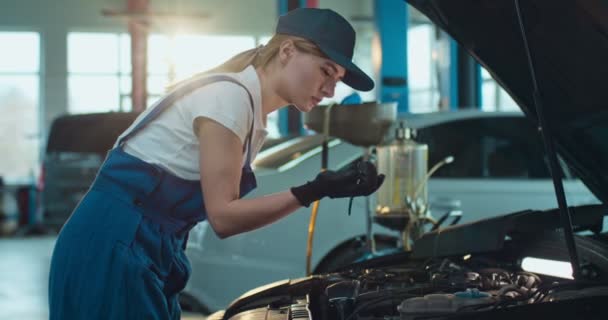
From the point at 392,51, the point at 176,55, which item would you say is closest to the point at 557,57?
the point at 392,51

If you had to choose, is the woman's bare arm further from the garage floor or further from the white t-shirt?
the garage floor

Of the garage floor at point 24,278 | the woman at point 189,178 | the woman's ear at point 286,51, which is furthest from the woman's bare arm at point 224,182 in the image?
the garage floor at point 24,278

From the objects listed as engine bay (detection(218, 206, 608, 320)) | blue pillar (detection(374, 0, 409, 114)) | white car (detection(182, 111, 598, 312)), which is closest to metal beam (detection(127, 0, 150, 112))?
blue pillar (detection(374, 0, 409, 114))

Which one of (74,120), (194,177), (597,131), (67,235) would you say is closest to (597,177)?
(597,131)

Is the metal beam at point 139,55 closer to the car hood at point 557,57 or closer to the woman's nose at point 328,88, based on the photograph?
the car hood at point 557,57

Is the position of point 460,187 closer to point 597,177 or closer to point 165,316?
point 597,177

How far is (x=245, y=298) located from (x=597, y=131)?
1.07 m

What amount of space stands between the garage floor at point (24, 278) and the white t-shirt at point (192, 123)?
2387mm

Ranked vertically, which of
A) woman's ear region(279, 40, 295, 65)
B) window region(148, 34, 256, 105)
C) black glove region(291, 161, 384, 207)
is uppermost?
window region(148, 34, 256, 105)

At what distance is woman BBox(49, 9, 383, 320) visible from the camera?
1.98 meters

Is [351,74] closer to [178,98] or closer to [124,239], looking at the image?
[178,98]

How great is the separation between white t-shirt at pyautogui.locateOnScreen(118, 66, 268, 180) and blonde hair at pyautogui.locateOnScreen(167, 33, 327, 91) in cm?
3

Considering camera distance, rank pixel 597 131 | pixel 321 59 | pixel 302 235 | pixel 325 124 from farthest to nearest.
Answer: pixel 302 235
pixel 325 124
pixel 597 131
pixel 321 59

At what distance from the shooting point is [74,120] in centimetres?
1216
